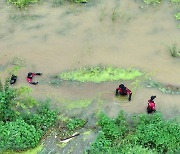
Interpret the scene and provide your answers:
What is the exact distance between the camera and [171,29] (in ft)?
38.5

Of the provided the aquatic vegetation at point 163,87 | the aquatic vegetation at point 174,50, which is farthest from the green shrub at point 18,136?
the aquatic vegetation at point 174,50

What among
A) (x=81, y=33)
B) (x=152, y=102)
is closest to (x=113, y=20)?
(x=81, y=33)

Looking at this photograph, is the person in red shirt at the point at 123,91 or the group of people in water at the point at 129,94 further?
the person in red shirt at the point at 123,91

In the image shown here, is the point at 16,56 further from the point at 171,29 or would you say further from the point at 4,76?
the point at 171,29

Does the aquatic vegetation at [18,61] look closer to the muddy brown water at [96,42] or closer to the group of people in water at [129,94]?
the muddy brown water at [96,42]

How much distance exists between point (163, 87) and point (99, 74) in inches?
60.2

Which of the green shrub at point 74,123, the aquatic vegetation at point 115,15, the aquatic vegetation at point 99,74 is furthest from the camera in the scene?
the aquatic vegetation at point 115,15

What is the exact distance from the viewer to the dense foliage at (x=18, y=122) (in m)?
8.53

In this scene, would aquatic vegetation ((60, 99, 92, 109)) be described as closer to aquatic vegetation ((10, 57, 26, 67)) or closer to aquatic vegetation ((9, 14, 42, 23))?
aquatic vegetation ((10, 57, 26, 67))

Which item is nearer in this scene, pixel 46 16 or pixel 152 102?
pixel 152 102

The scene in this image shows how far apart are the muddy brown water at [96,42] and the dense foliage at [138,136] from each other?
483 millimetres

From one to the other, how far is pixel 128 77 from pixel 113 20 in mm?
2379

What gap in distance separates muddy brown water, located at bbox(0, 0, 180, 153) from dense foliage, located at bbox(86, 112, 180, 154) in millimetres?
483

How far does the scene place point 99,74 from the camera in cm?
1045
